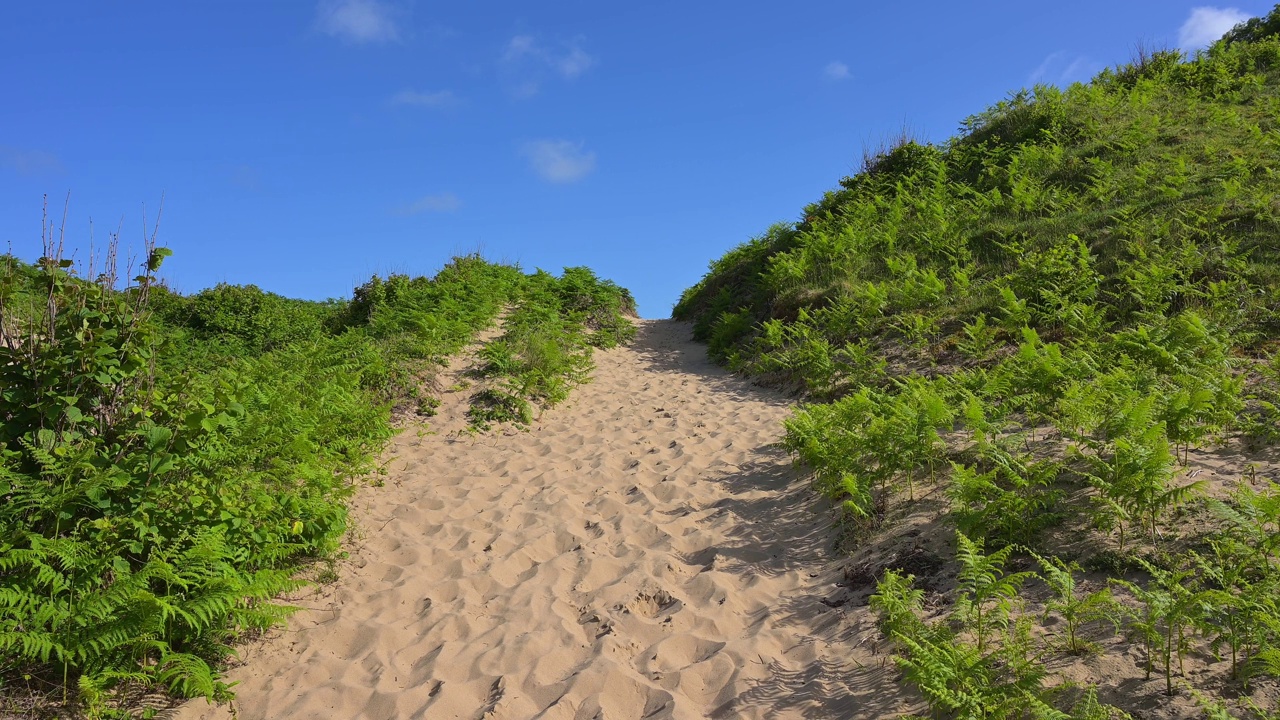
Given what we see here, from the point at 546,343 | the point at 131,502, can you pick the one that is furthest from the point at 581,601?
the point at 546,343

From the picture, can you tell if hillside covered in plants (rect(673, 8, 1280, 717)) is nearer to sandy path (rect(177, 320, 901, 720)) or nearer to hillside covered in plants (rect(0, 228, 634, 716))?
sandy path (rect(177, 320, 901, 720))

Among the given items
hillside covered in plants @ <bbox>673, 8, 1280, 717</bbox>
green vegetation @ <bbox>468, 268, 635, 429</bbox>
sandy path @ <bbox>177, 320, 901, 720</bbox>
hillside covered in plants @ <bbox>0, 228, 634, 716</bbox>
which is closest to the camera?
hillside covered in plants @ <bbox>673, 8, 1280, 717</bbox>

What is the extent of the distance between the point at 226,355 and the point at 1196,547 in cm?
1333

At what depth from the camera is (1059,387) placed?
6.51 m

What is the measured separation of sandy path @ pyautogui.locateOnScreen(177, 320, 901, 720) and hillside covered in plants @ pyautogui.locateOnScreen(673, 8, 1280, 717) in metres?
0.47

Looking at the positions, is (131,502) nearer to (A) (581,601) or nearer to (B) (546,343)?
(A) (581,601)

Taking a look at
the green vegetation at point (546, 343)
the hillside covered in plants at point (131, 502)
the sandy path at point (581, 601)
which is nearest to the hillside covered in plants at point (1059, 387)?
the sandy path at point (581, 601)

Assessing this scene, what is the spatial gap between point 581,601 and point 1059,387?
4942 mm

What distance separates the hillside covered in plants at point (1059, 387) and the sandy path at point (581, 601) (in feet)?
1.55

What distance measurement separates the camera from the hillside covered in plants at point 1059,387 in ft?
10.8

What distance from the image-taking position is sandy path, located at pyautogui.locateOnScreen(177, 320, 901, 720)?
3.82 metres

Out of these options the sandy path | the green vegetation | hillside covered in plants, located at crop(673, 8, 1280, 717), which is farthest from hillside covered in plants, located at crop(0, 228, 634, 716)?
hillside covered in plants, located at crop(673, 8, 1280, 717)

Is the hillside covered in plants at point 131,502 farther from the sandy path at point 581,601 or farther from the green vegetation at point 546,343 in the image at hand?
the green vegetation at point 546,343

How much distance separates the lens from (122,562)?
369cm
